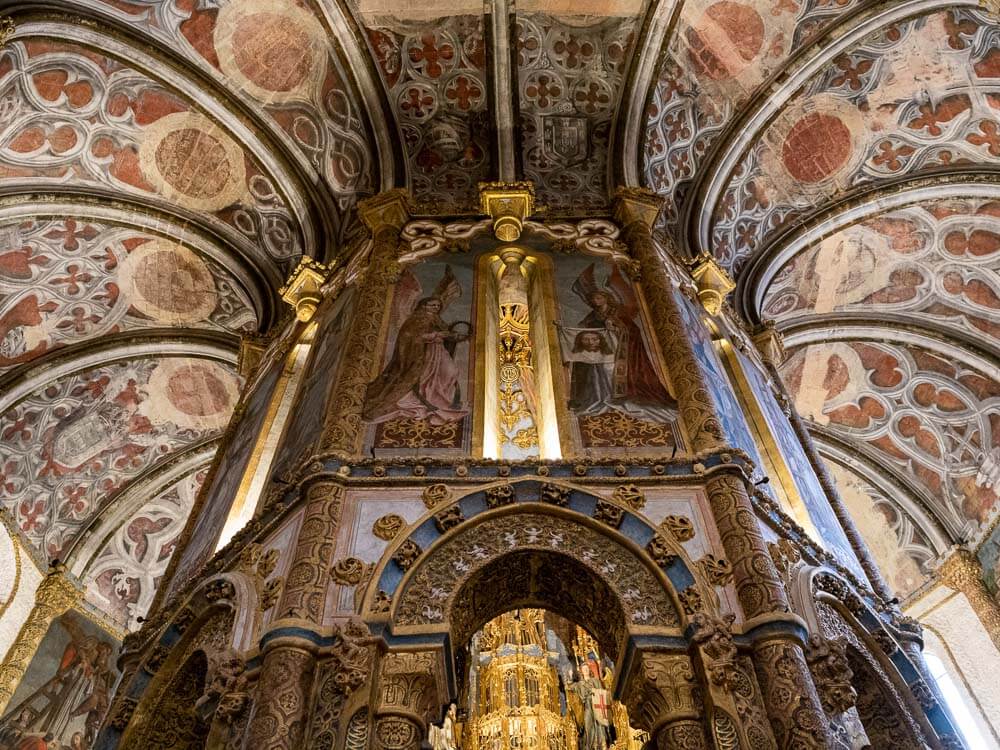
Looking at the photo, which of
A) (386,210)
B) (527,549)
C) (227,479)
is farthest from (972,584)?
(227,479)

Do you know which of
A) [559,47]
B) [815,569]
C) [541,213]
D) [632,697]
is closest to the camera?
[632,697]

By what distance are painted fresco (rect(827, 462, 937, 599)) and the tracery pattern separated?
589cm

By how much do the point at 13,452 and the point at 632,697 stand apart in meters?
9.77

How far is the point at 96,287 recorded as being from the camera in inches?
410

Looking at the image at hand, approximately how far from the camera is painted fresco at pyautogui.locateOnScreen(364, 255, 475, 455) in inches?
225

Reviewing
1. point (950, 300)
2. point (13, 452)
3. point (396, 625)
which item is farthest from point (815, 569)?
point (13, 452)

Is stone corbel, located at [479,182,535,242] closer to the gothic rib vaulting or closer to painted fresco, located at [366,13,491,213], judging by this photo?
the gothic rib vaulting

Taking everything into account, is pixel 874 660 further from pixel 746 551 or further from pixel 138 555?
pixel 138 555

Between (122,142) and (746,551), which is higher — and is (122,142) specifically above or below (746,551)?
above

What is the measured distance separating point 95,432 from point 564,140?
7.69 meters

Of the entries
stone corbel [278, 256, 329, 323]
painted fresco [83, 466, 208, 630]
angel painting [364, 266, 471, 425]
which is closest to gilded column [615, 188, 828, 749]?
angel painting [364, 266, 471, 425]

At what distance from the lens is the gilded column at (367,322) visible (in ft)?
18.2

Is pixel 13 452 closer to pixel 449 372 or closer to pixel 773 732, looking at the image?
pixel 449 372

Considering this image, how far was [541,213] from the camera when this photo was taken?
8.62 meters
